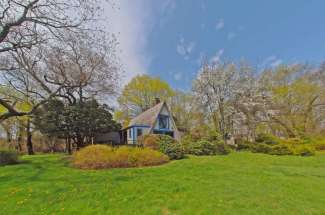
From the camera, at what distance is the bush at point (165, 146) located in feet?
43.7

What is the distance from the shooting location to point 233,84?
25.6 meters

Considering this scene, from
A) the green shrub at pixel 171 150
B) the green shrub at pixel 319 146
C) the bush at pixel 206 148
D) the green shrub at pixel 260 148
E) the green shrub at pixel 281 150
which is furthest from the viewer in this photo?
the green shrub at pixel 319 146

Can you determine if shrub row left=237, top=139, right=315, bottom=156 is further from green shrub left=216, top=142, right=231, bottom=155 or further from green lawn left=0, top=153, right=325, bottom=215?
green lawn left=0, top=153, right=325, bottom=215

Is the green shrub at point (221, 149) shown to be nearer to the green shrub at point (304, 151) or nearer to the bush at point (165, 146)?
the bush at point (165, 146)

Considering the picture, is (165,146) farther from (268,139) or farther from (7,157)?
(268,139)

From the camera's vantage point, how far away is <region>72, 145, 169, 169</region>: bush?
10540 millimetres

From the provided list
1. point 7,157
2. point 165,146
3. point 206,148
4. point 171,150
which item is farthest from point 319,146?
point 7,157

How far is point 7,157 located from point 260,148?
21951mm

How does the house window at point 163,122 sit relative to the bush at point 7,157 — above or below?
above

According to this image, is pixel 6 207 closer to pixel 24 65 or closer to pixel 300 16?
pixel 24 65

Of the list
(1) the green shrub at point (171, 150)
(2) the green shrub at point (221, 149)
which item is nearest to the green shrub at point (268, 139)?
(2) the green shrub at point (221, 149)

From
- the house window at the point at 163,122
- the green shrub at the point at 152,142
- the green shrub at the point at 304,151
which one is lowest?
the green shrub at the point at 304,151

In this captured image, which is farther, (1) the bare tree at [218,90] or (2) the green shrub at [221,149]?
(1) the bare tree at [218,90]

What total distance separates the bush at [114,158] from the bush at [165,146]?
4.59ft
